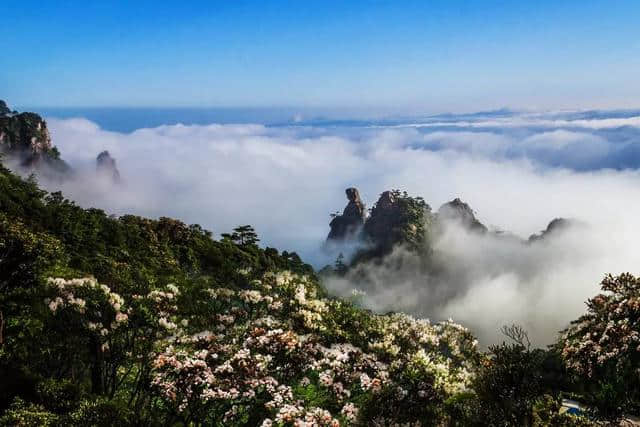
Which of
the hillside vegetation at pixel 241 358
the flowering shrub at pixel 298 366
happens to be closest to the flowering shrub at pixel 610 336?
the hillside vegetation at pixel 241 358

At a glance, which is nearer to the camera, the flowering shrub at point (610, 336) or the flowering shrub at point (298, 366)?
the flowering shrub at point (298, 366)

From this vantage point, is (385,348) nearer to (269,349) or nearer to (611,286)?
(269,349)

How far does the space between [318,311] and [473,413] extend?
9.36 metres

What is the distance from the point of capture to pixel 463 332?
3112 cm

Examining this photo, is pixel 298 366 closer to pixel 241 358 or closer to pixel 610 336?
pixel 241 358

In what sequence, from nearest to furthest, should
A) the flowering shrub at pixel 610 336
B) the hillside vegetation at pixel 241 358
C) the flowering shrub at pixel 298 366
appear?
the flowering shrub at pixel 298 366 < the hillside vegetation at pixel 241 358 < the flowering shrub at pixel 610 336

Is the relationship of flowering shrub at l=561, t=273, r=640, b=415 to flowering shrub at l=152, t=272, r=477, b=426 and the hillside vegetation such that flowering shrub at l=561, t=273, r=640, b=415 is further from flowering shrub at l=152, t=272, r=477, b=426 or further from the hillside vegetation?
flowering shrub at l=152, t=272, r=477, b=426

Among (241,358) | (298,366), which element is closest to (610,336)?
(298,366)

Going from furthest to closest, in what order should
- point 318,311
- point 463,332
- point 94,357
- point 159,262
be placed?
point 159,262, point 463,332, point 318,311, point 94,357

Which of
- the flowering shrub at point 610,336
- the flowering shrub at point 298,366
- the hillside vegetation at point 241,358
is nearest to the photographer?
the flowering shrub at point 298,366

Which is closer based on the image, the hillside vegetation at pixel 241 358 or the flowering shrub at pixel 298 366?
the flowering shrub at pixel 298 366

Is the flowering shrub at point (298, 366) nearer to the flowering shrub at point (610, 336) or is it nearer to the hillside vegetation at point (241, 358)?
the hillside vegetation at point (241, 358)

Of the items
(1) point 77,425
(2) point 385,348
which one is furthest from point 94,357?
(2) point 385,348

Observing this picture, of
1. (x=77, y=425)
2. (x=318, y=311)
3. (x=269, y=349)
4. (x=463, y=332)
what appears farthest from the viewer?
(x=463, y=332)
